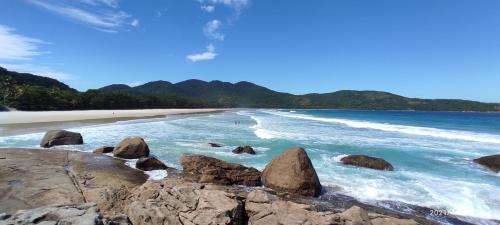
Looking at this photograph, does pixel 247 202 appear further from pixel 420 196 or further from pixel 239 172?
pixel 420 196

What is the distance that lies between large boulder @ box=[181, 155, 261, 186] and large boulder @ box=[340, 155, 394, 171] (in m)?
6.13

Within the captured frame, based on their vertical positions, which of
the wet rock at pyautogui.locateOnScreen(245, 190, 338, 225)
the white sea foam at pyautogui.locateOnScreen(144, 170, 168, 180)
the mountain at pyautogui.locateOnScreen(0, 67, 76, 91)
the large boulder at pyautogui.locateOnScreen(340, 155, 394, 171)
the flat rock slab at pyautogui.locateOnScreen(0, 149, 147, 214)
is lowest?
the white sea foam at pyautogui.locateOnScreen(144, 170, 168, 180)

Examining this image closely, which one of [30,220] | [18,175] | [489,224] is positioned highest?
[30,220]

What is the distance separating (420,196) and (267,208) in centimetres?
724

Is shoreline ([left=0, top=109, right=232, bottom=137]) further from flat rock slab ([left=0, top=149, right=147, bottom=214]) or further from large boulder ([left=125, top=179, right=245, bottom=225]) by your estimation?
large boulder ([left=125, top=179, right=245, bottom=225])

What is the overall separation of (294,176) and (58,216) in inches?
299

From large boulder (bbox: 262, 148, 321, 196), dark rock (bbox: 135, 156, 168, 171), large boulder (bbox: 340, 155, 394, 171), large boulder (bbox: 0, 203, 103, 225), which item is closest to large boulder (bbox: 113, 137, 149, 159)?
dark rock (bbox: 135, 156, 168, 171)

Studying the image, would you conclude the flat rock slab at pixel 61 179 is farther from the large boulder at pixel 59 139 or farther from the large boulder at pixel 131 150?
the large boulder at pixel 59 139

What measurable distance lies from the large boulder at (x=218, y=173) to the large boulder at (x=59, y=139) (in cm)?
958

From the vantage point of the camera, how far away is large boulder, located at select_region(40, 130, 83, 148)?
1823 centimetres

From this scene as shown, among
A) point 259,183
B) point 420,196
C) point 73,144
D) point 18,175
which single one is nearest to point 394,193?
point 420,196

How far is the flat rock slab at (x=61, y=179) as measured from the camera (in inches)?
314

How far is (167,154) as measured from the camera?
1777 centimetres
